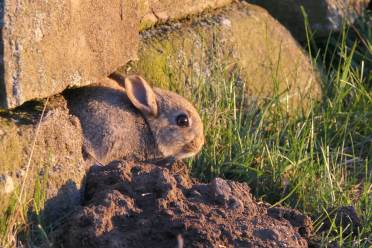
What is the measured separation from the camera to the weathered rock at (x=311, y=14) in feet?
20.0

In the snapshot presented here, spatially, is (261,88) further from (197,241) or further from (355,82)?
(197,241)

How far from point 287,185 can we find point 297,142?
0.36 meters

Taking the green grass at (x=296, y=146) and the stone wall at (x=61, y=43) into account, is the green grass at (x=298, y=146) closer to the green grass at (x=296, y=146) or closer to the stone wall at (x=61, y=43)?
the green grass at (x=296, y=146)

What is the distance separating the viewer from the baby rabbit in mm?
4238

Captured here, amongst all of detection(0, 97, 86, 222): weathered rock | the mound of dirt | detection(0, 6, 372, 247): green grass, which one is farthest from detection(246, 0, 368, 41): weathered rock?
detection(0, 97, 86, 222): weathered rock

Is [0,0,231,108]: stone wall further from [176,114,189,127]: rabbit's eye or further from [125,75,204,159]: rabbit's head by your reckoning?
[176,114,189,127]: rabbit's eye

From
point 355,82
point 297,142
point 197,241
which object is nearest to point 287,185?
point 297,142

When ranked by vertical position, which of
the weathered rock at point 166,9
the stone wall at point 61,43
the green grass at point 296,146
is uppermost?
the stone wall at point 61,43

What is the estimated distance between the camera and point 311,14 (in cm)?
616

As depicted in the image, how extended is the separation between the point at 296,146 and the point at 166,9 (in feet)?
3.53

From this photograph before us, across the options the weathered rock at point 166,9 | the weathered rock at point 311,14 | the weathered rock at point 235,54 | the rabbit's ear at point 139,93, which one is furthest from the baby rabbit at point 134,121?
the weathered rock at point 311,14

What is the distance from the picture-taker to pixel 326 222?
4.12 metres

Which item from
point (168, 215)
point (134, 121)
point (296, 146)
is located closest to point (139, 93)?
point (134, 121)

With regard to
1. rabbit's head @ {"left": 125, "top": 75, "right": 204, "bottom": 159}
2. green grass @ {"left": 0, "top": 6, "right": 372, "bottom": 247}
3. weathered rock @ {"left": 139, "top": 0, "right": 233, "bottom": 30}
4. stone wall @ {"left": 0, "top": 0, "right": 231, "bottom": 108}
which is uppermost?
stone wall @ {"left": 0, "top": 0, "right": 231, "bottom": 108}
